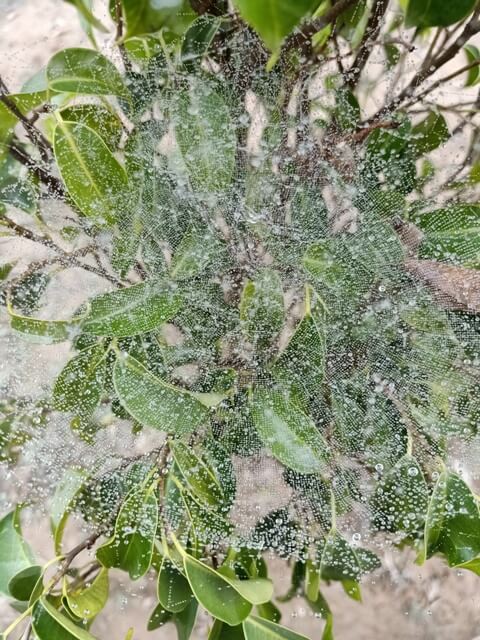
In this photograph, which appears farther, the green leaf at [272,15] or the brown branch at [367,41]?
the brown branch at [367,41]

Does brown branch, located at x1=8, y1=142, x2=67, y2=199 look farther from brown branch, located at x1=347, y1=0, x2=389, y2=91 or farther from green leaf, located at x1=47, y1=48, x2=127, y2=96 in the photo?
brown branch, located at x1=347, y1=0, x2=389, y2=91

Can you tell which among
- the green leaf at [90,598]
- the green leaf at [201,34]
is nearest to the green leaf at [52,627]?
the green leaf at [90,598]

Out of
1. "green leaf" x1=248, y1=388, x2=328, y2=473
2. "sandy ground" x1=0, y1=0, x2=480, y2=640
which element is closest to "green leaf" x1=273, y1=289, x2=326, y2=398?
"green leaf" x1=248, y1=388, x2=328, y2=473

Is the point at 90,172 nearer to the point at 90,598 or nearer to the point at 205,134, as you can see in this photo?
the point at 205,134

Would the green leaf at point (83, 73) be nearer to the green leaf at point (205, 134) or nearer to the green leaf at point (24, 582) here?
the green leaf at point (205, 134)

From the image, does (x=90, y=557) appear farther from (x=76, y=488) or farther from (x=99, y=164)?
(x=99, y=164)
